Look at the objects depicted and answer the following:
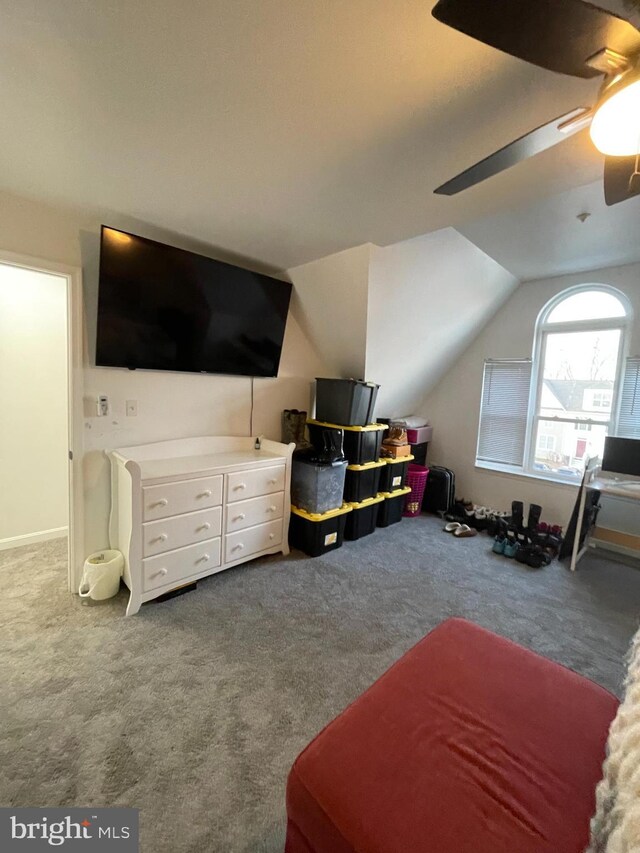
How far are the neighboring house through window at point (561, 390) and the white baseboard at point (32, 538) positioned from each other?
4369 mm

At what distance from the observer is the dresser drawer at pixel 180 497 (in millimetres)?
2135

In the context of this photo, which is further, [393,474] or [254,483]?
[393,474]

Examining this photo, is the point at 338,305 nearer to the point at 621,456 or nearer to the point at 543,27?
the point at 543,27

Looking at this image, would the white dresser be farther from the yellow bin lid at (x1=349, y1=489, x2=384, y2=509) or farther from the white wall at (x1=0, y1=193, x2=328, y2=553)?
the yellow bin lid at (x1=349, y1=489, x2=384, y2=509)

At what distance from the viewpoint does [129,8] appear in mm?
916

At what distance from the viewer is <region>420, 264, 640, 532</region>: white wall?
10.7 ft

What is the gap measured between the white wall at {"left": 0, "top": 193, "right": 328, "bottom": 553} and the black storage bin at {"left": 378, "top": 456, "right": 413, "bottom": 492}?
125 cm

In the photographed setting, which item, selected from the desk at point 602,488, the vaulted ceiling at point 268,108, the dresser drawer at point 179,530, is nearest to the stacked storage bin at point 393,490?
the desk at point 602,488

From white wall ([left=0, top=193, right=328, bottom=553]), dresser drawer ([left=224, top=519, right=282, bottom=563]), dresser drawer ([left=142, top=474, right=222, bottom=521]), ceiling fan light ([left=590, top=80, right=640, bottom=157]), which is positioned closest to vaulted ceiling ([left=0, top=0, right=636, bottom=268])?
white wall ([left=0, top=193, right=328, bottom=553])

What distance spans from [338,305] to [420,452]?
2.30 meters

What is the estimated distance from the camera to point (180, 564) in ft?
7.63

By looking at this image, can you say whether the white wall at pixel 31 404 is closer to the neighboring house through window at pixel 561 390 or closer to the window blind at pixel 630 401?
the neighboring house through window at pixel 561 390

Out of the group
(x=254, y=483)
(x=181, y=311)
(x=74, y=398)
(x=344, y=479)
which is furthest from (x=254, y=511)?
(x=181, y=311)

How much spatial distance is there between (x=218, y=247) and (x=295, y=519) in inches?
90.3
